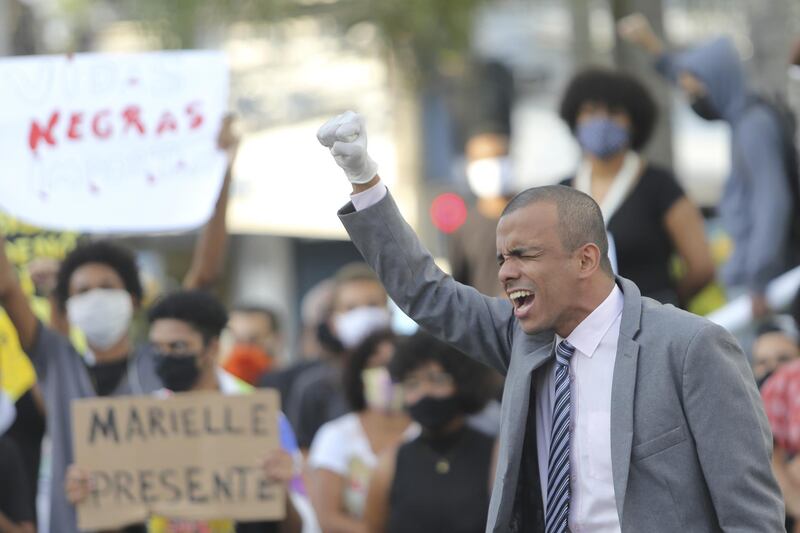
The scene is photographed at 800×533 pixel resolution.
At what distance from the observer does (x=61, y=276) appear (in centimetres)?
747

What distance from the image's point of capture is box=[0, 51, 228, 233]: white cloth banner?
24.2 feet

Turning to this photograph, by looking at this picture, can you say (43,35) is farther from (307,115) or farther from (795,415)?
(795,415)

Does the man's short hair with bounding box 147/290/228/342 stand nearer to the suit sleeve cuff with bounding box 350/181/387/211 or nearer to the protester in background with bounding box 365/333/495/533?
the protester in background with bounding box 365/333/495/533

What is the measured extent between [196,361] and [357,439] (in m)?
1.29

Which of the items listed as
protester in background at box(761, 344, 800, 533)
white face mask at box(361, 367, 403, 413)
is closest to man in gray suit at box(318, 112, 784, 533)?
protester in background at box(761, 344, 800, 533)

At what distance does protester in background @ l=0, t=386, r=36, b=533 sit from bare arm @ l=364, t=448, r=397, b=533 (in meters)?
1.39

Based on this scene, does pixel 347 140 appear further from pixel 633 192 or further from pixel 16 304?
pixel 633 192

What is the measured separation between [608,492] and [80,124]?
12.7 ft

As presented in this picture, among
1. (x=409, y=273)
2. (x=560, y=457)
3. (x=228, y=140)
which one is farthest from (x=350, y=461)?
(x=560, y=457)

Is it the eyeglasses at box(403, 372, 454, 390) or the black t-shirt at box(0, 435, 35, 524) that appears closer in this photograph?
the black t-shirt at box(0, 435, 35, 524)

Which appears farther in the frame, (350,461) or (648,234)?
(350,461)

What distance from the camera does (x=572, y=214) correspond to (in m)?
4.55

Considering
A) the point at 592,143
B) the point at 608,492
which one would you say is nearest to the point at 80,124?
the point at 592,143

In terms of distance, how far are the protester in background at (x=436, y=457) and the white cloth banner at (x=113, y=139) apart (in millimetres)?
1133
